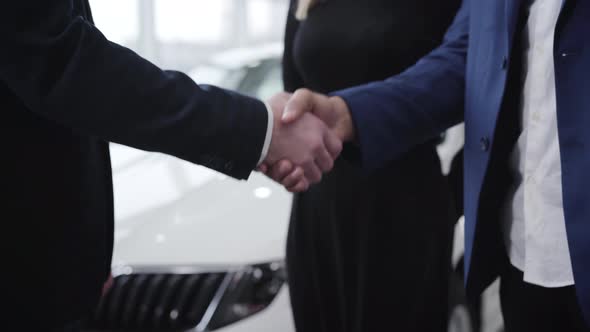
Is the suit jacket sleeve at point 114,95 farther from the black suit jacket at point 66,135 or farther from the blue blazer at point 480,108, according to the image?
the blue blazer at point 480,108

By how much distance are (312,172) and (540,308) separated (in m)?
0.50

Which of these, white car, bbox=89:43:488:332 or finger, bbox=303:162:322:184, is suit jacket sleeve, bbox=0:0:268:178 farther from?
white car, bbox=89:43:488:332

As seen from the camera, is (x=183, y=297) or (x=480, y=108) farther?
(x=183, y=297)

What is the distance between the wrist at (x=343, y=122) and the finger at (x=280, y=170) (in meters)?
0.12

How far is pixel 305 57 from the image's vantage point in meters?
1.39

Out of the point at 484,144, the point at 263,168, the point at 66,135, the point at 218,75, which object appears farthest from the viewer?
the point at 218,75

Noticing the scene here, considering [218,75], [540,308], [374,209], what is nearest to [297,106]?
[374,209]

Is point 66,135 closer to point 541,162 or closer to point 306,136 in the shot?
point 306,136

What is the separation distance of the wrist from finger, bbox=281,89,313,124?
0.05 m

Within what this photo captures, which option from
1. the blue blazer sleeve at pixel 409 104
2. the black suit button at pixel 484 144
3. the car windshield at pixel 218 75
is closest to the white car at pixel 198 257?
the blue blazer sleeve at pixel 409 104

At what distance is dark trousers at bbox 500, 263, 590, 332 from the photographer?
0.93 m

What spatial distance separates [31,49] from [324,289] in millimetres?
861

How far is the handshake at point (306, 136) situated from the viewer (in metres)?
1.22

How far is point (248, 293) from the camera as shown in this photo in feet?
5.43
